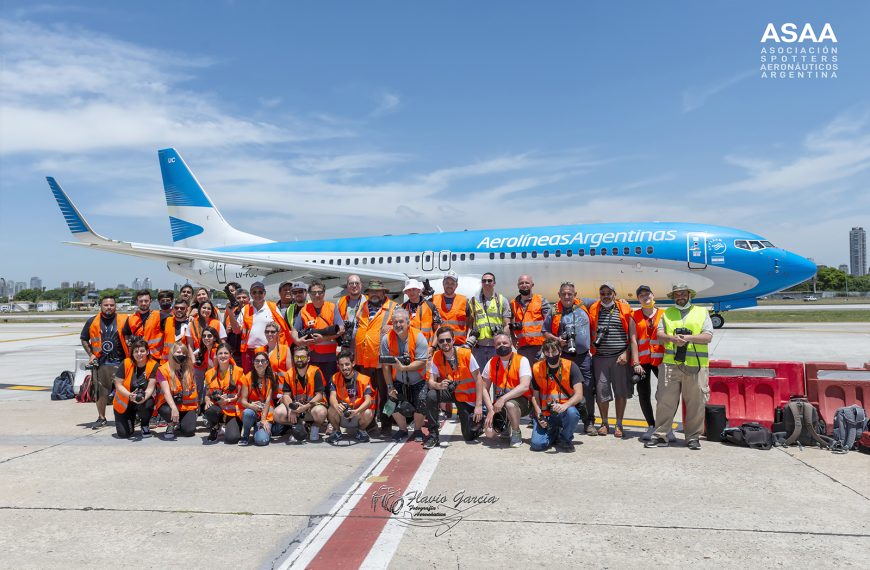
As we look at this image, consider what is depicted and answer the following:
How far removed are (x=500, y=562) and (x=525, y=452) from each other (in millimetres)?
2574

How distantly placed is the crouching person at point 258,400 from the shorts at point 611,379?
3848 mm

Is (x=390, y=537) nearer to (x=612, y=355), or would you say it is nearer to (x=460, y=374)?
(x=460, y=374)

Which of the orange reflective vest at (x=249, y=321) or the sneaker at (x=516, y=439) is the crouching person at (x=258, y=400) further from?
the sneaker at (x=516, y=439)

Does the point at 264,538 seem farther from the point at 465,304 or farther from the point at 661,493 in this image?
the point at 465,304

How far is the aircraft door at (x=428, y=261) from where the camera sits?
1900 centimetres

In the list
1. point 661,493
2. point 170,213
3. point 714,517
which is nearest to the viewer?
point 714,517

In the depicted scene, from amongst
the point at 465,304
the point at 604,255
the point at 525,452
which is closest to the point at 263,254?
the point at 604,255

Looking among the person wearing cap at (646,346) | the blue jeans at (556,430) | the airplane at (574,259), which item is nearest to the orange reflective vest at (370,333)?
the blue jeans at (556,430)

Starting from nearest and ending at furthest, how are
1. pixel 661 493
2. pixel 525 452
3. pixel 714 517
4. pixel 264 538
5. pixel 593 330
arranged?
pixel 264 538 < pixel 714 517 < pixel 661 493 < pixel 525 452 < pixel 593 330

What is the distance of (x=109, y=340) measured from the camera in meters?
7.32

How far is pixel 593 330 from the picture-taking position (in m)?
6.82

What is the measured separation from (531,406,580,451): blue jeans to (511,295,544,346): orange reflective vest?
4.14ft

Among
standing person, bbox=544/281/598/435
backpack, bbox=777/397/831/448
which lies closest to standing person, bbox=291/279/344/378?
standing person, bbox=544/281/598/435

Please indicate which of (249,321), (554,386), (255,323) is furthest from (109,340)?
(554,386)
